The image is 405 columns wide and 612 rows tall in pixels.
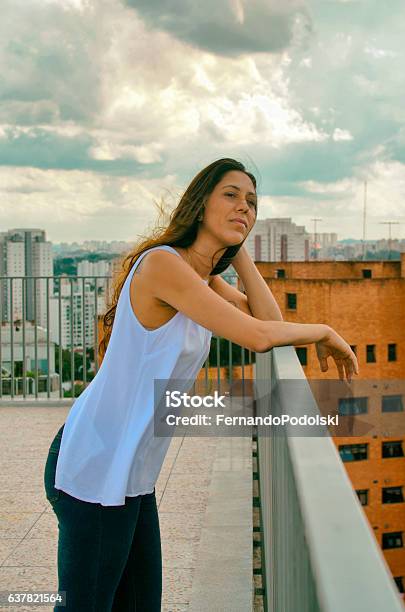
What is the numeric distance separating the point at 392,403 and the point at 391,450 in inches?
295

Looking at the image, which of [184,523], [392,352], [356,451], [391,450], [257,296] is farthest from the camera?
[392,352]

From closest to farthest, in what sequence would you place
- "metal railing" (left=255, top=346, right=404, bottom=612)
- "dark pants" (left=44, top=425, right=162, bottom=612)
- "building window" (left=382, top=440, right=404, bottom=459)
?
"metal railing" (left=255, top=346, right=404, bottom=612)
"dark pants" (left=44, top=425, right=162, bottom=612)
"building window" (left=382, top=440, right=404, bottom=459)

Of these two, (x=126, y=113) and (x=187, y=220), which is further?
(x=126, y=113)

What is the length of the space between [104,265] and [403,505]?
2233 inches

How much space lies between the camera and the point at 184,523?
12.5ft

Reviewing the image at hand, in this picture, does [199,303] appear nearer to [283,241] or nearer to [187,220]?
[187,220]

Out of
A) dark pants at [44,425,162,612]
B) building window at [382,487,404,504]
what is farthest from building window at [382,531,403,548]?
dark pants at [44,425,162,612]

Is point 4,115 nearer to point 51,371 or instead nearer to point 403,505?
point 51,371

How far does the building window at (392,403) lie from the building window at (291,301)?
1698 cm

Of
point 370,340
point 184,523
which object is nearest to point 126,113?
point 184,523

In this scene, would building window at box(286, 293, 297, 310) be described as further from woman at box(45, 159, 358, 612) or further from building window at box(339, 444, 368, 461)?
woman at box(45, 159, 358, 612)

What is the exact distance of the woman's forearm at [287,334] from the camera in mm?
2025

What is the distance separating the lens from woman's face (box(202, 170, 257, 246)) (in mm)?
2168

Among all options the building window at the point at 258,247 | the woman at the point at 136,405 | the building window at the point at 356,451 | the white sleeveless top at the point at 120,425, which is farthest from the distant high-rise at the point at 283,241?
the white sleeveless top at the point at 120,425
